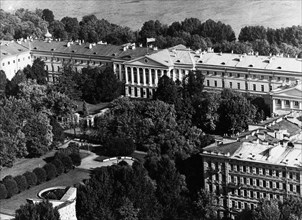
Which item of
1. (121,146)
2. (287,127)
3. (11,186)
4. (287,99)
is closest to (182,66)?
(287,99)

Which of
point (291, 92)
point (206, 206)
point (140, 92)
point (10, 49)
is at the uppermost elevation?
point (10, 49)

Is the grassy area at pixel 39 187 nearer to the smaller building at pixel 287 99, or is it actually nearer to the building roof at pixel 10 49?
the smaller building at pixel 287 99

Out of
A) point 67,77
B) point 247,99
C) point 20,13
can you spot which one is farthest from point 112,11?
point 247,99

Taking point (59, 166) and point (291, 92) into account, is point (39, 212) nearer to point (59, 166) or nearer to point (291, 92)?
point (59, 166)

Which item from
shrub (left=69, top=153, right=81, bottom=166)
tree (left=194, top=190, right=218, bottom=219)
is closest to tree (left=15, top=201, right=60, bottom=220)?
tree (left=194, top=190, right=218, bottom=219)

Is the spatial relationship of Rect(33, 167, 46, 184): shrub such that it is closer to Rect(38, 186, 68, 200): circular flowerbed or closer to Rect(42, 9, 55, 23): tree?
Rect(38, 186, 68, 200): circular flowerbed

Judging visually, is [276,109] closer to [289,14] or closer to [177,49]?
[177,49]
